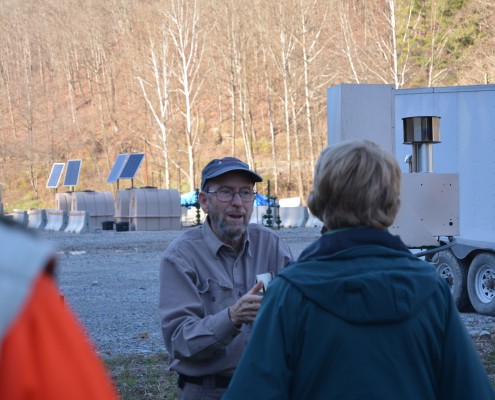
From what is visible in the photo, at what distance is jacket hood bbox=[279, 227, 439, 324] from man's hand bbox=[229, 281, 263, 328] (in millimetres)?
788

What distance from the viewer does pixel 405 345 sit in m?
2.42

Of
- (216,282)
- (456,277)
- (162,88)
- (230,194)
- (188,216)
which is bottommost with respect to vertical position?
(188,216)

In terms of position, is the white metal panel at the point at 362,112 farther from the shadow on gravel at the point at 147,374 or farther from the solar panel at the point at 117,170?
the solar panel at the point at 117,170

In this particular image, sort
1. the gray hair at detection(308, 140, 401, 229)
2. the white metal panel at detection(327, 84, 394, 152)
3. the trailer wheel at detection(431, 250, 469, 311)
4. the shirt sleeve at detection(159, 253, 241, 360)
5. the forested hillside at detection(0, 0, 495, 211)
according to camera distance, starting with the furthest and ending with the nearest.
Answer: the forested hillside at detection(0, 0, 495, 211) → the trailer wheel at detection(431, 250, 469, 311) → the white metal panel at detection(327, 84, 394, 152) → the shirt sleeve at detection(159, 253, 241, 360) → the gray hair at detection(308, 140, 401, 229)

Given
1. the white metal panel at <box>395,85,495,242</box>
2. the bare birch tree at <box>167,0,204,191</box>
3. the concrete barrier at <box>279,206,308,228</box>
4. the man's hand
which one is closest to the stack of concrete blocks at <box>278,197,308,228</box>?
the concrete barrier at <box>279,206,308,228</box>

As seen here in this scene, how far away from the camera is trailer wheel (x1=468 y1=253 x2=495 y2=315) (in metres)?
12.6

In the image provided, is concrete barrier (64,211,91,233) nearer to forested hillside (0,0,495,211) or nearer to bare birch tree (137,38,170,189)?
forested hillside (0,0,495,211)

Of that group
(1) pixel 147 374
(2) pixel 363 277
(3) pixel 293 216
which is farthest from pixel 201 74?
(2) pixel 363 277

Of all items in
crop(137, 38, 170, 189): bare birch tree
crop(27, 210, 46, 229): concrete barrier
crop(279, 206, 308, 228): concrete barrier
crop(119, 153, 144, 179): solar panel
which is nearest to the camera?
crop(279, 206, 308, 228): concrete barrier

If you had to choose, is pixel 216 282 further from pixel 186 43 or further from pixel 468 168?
pixel 186 43

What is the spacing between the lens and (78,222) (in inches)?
1443

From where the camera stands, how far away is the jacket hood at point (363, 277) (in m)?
2.41

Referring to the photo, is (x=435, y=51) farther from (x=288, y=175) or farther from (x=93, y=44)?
(x=93, y=44)

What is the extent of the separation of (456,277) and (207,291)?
10010mm
